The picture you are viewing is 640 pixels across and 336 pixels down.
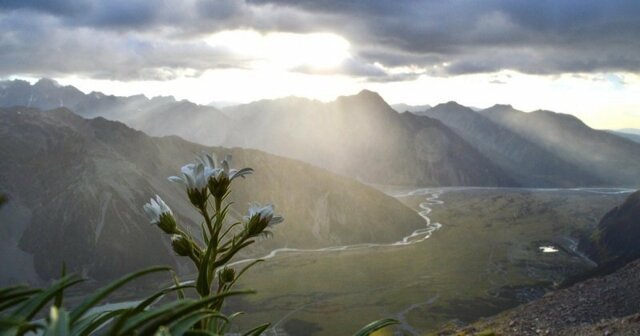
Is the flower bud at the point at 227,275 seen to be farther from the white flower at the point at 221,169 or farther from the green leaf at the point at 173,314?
the green leaf at the point at 173,314

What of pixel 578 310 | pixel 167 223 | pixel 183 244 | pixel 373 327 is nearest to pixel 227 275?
pixel 183 244

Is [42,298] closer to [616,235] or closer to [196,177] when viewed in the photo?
[196,177]

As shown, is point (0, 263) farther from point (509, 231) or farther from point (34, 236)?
point (509, 231)

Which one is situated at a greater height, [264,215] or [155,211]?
[155,211]

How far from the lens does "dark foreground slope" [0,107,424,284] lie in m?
136

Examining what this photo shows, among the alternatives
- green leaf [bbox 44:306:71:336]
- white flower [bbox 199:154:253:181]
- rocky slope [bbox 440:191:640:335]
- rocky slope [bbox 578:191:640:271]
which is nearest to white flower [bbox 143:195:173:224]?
white flower [bbox 199:154:253:181]

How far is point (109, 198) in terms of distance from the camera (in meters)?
148

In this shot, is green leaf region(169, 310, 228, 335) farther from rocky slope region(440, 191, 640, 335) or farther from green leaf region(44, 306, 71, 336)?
rocky slope region(440, 191, 640, 335)

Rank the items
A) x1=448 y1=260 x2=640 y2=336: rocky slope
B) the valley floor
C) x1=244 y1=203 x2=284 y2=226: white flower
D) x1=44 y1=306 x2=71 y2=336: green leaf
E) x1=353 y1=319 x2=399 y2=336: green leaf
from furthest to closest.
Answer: the valley floor, x1=448 y1=260 x2=640 y2=336: rocky slope, x1=244 y1=203 x2=284 y2=226: white flower, x1=353 y1=319 x2=399 y2=336: green leaf, x1=44 y1=306 x2=71 y2=336: green leaf

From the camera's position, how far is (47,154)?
158875mm

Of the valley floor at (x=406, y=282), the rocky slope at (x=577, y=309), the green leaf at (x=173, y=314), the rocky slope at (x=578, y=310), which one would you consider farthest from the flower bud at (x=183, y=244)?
the valley floor at (x=406, y=282)

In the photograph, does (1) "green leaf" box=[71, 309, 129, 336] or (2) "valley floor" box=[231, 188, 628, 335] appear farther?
(2) "valley floor" box=[231, 188, 628, 335]

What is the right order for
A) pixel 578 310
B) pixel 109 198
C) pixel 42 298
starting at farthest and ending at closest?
pixel 109 198 → pixel 578 310 → pixel 42 298

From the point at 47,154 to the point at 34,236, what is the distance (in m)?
33.1
